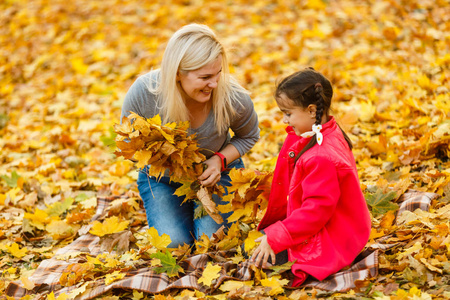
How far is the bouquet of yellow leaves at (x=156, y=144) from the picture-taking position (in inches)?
89.4

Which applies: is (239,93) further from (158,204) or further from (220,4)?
(220,4)

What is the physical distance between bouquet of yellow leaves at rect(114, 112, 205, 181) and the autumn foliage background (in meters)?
0.26

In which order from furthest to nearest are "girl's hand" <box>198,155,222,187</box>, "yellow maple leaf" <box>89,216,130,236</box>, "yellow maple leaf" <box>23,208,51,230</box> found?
1. "yellow maple leaf" <box>23,208,51,230</box>
2. "yellow maple leaf" <box>89,216,130,236</box>
3. "girl's hand" <box>198,155,222,187</box>

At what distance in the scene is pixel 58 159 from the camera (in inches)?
161

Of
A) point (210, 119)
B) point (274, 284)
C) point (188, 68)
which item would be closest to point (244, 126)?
point (210, 119)

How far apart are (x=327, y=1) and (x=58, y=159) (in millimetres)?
4691

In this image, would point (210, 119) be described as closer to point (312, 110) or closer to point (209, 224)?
point (209, 224)

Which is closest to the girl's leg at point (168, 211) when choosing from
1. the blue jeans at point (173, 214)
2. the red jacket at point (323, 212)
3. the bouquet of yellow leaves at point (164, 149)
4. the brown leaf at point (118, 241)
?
the blue jeans at point (173, 214)

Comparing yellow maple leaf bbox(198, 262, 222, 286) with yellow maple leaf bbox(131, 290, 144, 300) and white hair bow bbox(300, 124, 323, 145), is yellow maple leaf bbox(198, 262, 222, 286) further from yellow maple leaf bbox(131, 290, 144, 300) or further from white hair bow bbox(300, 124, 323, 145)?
white hair bow bbox(300, 124, 323, 145)

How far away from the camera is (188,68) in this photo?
8.04 feet

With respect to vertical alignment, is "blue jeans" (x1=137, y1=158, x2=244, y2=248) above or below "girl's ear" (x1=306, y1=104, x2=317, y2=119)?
below

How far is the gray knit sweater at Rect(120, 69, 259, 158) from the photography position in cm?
265

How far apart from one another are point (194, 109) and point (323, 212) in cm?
113

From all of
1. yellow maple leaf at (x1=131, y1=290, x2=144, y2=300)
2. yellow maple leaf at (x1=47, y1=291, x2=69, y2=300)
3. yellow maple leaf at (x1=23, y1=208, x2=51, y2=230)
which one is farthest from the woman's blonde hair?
yellow maple leaf at (x1=23, y1=208, x2=51, y2=230)
